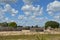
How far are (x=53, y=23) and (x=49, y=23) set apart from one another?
7.39 ft

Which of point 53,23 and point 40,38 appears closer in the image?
point 40,38

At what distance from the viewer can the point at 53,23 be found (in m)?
92.2

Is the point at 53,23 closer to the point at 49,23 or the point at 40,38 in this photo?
the point at 49,23

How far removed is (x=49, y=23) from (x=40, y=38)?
88590 millimetres

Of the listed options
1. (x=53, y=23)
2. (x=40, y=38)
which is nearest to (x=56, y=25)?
(x=53, y=23)

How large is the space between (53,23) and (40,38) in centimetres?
8852

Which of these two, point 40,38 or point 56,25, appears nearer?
point 40,38

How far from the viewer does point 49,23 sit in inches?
3647

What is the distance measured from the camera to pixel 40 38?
185 inches

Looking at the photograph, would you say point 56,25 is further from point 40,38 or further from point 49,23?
point 40,38

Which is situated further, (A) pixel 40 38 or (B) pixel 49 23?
(B) pixel 49 23

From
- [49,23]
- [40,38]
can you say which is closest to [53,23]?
[49,23]

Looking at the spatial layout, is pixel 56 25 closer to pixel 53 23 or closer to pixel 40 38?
pixel 53 23
